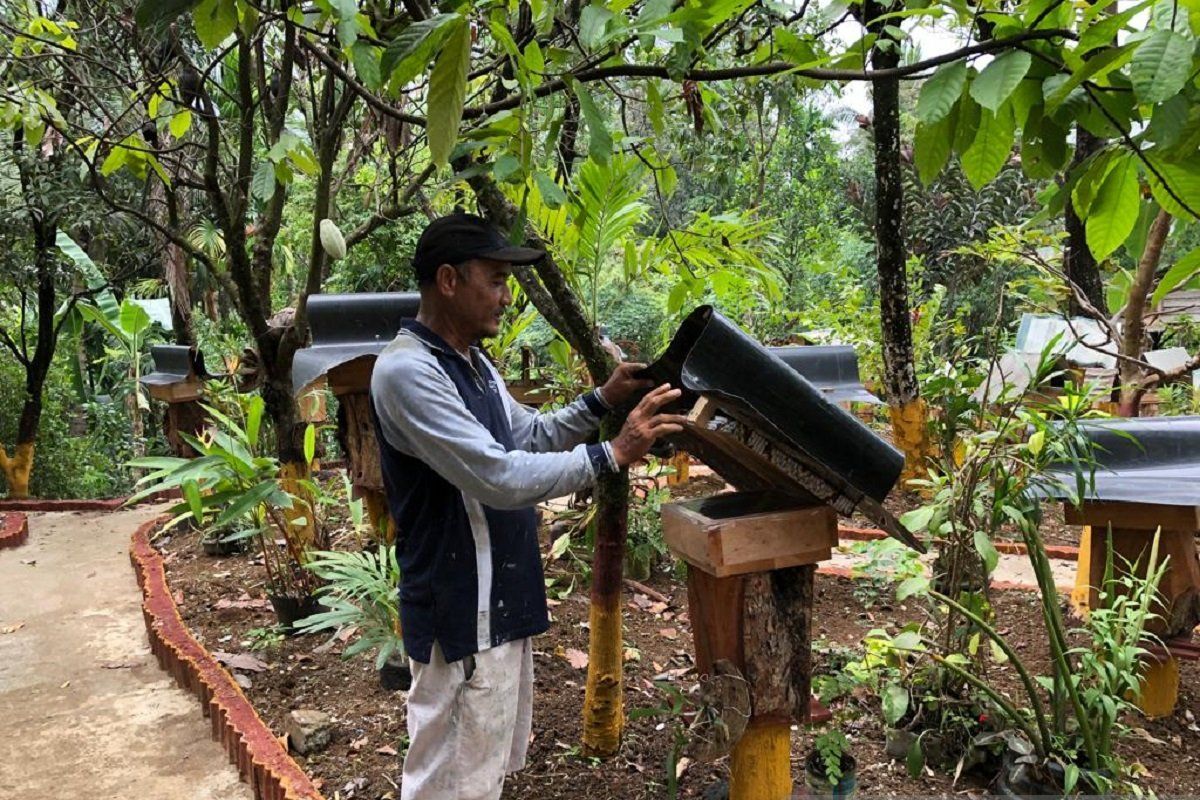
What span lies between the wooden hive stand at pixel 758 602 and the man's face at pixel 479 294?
2.12 feet

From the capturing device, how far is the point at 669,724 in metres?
3.05

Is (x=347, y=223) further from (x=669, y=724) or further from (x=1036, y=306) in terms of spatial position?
(x=669, y=724)

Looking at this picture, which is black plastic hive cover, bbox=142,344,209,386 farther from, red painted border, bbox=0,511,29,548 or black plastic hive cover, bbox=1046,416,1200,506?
black plastic hive cover, bbox=1046,416,1200,506

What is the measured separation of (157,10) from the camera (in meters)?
1.34

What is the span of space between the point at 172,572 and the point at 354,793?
3.28 meters

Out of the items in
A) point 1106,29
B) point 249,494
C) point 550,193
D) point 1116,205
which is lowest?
point 249,494

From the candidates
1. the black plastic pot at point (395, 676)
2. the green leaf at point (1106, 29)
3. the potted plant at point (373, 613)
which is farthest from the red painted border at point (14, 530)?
the green leaf at point (1106, 29)

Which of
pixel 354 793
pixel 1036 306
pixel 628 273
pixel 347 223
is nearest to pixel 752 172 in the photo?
pixel 347 223

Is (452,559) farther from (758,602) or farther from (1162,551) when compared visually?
(1162,551)

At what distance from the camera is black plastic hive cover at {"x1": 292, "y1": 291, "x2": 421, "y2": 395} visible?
368cm

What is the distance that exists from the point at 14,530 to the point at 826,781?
6695mm

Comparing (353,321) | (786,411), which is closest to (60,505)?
(353,321)

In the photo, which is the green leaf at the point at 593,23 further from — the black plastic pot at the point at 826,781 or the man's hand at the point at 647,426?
the black plastic pot at the point at 826,781

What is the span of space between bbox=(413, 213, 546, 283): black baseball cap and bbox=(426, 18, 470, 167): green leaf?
836mm
